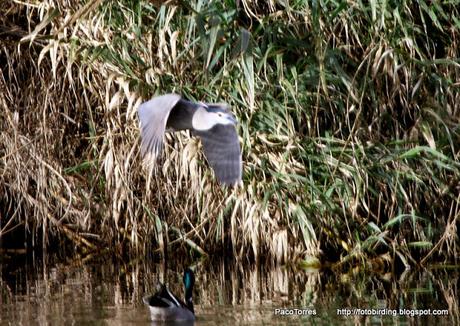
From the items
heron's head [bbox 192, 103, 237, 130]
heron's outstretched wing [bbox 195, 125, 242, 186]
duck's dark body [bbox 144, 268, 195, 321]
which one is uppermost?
heron's head [bbox 192, 103, 237, 130]

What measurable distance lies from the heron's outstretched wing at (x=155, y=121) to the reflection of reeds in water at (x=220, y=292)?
32.9 inches

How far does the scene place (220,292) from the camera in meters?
5.72

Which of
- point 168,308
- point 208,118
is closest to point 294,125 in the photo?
point 208,118

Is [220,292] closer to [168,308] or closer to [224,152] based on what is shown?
[168,308]

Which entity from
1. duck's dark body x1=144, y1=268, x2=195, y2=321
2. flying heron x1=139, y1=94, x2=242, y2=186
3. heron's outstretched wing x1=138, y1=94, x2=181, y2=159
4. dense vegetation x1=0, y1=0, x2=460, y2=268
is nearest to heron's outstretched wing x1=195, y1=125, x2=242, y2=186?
flying heron x1=139, y1=94, x2=242, y2=186

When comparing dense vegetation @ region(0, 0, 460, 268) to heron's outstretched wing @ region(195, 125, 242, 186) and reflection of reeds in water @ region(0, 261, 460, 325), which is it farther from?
heron's outstretched wing @ region(195, 125, 242, 186)

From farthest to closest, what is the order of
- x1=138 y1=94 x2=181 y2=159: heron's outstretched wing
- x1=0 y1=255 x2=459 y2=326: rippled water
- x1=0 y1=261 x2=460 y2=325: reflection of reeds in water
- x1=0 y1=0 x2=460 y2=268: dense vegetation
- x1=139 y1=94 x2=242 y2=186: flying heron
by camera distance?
x1=0 y1=0 x2=460 y2=268: dense vegetation
x1=0 y1=261 x2=460 y2=325: reflection of reeds in water
x1=0 y1=255 x2=459 y2=326: rippled water
x1=139 y1=94 x2=242 y2=186: flying heron
x1=138 y1=94 x2=181 y2=159: heron's outstretched wing

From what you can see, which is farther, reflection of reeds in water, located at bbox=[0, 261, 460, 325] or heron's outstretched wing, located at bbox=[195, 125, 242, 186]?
reflection of reeds in water, located at bbox=[0, 261, 460, 325]

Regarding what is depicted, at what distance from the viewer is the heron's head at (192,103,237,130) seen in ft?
16.3

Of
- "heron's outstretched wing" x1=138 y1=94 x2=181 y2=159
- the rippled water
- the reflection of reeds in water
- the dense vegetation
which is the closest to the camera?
"heron's outstretched wing" x1=138 y1=94 x2=181 y2=159

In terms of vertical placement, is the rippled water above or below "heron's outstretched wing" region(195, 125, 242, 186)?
below

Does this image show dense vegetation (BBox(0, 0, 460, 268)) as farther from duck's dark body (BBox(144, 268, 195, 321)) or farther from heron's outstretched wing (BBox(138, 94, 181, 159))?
duck's dark body (BBox(144, 268, 195, 321))

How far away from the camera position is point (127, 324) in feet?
16.1

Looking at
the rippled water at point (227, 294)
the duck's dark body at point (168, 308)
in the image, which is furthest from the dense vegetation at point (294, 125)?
the duck's dark body at point (168, 308)
